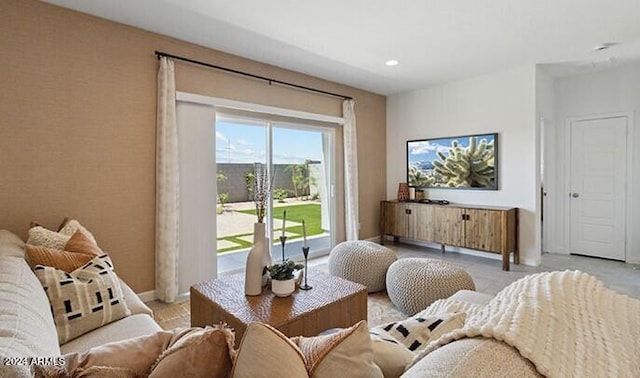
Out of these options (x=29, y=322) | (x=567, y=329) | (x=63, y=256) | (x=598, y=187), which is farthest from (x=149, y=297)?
(x=598, y=187)

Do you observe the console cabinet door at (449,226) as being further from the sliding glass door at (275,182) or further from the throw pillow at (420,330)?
the throw pillow at (420,330)

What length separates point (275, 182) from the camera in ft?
14.4

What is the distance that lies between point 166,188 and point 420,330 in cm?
272

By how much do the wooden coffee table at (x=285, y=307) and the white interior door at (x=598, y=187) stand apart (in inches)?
168

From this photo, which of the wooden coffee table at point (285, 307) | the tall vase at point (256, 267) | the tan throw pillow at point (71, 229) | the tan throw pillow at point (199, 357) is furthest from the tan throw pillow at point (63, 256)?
the tan throw pillow at point (199, 357)

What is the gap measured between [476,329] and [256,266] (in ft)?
5.00

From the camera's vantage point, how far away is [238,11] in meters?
2.81

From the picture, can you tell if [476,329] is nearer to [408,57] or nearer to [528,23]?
[528,23]

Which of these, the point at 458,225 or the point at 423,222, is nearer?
the point at 458,225

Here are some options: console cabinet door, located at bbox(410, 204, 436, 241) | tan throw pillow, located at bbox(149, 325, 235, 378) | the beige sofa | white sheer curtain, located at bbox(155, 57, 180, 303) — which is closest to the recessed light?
console cabinet door, located at bbox(410, 204, 436, 241)

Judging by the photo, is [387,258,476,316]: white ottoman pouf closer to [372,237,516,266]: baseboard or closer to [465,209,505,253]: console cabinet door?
[465,209,505,253]: console cabinet door

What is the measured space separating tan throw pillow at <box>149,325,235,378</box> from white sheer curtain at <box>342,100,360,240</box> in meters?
4.32

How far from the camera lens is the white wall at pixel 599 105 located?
13.8ft

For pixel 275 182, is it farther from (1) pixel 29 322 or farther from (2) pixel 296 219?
(1) pixel 29 322
